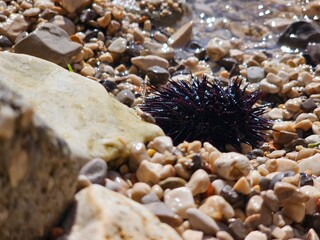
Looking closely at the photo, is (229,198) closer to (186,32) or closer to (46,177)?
(46,177)

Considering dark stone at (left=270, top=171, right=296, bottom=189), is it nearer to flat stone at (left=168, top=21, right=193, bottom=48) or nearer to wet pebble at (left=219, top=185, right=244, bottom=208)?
wet pebble at (left=219, top=185, right=244, bottom=208)

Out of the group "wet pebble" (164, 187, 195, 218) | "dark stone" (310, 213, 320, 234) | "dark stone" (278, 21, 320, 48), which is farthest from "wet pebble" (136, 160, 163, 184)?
"dark stone" (278, 21, 320, 48)

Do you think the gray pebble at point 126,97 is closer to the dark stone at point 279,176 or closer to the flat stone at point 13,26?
the flat stone at point 13,26

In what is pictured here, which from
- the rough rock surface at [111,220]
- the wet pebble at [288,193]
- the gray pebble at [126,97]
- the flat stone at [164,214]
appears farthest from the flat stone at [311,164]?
the gray pebble at [126,97]

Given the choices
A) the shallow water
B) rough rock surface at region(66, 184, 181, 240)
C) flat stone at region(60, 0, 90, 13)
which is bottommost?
the shallow water

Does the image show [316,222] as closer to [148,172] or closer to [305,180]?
[305,180]
